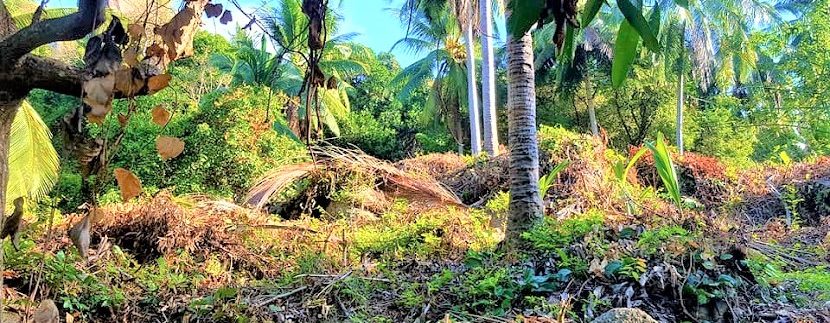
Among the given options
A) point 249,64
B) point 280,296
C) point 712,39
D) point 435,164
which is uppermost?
point 712,39

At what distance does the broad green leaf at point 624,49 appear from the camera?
0.89 metres

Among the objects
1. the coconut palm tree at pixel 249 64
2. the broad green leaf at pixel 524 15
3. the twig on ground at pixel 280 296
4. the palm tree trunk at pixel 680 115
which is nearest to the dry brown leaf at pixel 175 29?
the broad green leaf at pixel 524 15

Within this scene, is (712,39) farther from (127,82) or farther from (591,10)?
(127,82)

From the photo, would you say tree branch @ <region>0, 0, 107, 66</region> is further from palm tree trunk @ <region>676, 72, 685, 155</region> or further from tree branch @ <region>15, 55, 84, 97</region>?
palm tree trunk @ <region>676, 72, 685, 155</region>

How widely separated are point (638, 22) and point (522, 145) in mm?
3771

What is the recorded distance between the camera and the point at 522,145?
15.1ft

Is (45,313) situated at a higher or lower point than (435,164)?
higher

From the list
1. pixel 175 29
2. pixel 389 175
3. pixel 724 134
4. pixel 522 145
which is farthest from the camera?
Answer: pixel 724 134

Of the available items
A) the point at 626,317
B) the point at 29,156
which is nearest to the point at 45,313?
the point at 626,317

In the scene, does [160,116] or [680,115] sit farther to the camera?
[680,115]

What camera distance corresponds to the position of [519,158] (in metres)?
4.58

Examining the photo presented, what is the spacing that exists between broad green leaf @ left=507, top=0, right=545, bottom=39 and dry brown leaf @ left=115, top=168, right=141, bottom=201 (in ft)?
2.61

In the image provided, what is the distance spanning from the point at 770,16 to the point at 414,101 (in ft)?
43.9

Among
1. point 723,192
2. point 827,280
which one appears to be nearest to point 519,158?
point 827,280
